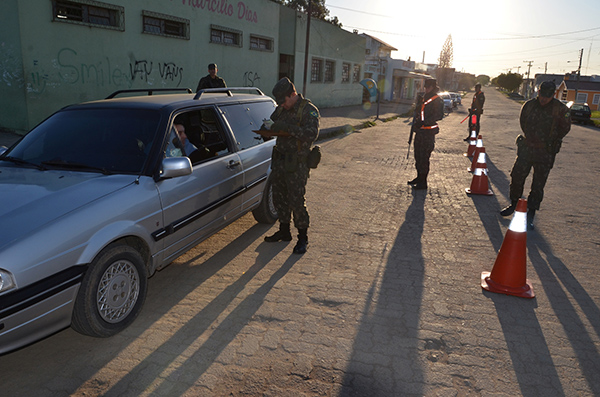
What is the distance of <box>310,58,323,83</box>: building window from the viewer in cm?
2845

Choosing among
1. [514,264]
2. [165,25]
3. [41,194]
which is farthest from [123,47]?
[514,264]

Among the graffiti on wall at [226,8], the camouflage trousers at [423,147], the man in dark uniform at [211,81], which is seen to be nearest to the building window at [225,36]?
the graffiti on wall at [226,8]

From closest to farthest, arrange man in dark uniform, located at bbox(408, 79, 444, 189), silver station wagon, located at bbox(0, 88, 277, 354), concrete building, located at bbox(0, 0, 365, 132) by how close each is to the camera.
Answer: silver station wagon, located at bbox(0, 88, 277, 354) → man in dark uniform, located at bbox(408, 79, 444, 189) → concrete building, located at bbox(0, 0, 365, 132)

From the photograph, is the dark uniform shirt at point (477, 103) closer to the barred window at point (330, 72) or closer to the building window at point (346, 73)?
the barred window at point (330, 72)

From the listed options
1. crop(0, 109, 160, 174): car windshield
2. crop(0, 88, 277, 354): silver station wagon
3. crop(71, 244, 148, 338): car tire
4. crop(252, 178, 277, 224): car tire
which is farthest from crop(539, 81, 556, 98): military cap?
crop(71, 244, 148, 338): car tire

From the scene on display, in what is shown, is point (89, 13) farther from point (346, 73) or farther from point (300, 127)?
point (346, 73)

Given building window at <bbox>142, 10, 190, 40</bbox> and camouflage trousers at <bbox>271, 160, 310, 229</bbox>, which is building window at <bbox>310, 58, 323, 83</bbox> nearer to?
building window at <bbox>142, 10, 190, 40</bbox>

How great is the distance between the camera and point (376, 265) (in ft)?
15.4

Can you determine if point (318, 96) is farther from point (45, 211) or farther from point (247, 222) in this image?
point (45, 211)

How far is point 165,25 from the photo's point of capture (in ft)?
51.7

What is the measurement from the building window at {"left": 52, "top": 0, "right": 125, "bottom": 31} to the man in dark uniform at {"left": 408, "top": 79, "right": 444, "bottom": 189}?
33.0 feet

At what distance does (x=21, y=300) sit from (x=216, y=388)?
1.26 m

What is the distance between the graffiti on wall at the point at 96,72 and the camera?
11.7m

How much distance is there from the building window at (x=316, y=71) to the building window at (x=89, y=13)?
16.0 metres
